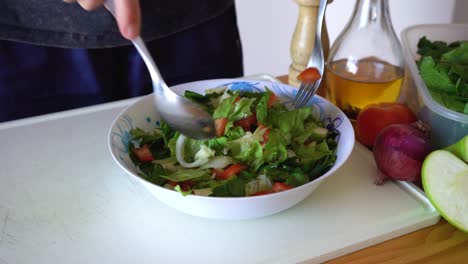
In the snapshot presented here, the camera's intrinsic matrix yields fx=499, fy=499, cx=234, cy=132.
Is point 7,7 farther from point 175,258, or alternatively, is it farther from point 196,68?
point 175,258

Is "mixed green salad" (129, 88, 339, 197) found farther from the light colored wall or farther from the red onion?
the light colored wall

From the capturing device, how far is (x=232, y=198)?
20.7 inches

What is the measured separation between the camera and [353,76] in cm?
81

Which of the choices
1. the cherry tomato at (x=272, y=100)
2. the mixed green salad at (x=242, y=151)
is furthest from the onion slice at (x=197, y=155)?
the cherry tomato at (x=272, y=100)

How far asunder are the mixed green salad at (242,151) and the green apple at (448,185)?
115mm

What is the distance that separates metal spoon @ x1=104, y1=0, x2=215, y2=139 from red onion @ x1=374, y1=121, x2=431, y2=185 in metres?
0.22

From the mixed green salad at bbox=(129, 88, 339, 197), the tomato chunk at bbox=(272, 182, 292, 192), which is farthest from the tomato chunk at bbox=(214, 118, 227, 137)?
the tomato chunk at bbox=(272, 182, 292, 192)

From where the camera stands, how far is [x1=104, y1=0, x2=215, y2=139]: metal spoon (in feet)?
2.10

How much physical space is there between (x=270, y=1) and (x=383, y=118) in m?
1.22

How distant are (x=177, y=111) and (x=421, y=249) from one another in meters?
0.34

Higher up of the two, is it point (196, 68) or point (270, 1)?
point (196, 68)

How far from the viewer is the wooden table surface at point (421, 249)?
21.8 inches

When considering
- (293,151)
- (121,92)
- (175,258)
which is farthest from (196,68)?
(175,258)

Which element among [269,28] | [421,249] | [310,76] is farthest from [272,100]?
[269,28]
